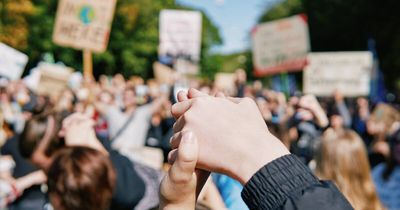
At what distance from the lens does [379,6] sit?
1271 inches

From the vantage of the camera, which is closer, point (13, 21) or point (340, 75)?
point (340, 75)

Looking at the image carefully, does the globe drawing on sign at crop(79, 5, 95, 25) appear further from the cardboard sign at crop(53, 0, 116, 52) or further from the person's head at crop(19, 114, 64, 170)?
the person's head at crop(19, 114, 64, 170)

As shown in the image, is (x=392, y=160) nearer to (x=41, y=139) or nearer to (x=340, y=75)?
(x=41, y=139)

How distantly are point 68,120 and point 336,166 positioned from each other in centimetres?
127

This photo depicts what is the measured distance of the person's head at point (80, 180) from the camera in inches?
84.7

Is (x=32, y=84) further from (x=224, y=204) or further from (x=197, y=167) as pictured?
(x=197, y=167)

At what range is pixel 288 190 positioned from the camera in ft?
3.28

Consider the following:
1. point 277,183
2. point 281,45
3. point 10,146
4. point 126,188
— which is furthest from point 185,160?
point 281,45

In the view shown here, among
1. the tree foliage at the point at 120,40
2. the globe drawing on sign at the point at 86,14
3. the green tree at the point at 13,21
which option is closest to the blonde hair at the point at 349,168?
the globe drawing on sign at the point at 86,14

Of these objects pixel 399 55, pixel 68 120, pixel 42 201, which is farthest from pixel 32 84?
pixel 399 55

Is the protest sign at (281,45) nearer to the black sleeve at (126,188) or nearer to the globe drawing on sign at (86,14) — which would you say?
the globe drawing on sign at (86,14)

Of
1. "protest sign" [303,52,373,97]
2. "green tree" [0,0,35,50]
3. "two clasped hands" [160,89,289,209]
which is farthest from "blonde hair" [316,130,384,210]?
"green tree" [0,0,35,50]

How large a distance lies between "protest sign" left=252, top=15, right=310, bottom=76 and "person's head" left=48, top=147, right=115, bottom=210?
25.7 feet

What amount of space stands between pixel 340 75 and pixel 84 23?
4.35m
